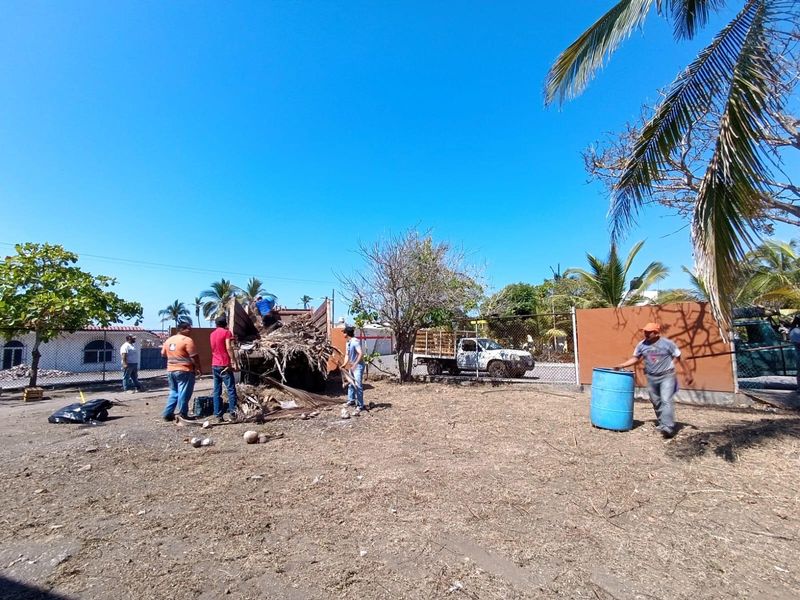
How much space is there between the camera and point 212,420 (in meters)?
7.17

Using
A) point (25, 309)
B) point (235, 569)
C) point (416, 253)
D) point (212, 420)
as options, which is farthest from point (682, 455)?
point (25, 309)

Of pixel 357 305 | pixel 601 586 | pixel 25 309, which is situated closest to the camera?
pixel 601 586

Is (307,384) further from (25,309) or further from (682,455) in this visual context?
(25,309)

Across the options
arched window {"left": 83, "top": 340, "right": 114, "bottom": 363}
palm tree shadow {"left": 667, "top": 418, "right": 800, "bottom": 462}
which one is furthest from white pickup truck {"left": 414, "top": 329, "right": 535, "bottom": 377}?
arched window {"left": 83, "top": 340, "right": 114, "bottom": 363}

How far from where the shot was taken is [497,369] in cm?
1460

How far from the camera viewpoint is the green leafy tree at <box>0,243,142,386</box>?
454 inches

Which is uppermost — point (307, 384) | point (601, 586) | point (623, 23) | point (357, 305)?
point (623, 23)

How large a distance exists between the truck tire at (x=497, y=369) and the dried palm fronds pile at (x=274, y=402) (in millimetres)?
7201

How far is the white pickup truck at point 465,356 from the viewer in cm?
1455

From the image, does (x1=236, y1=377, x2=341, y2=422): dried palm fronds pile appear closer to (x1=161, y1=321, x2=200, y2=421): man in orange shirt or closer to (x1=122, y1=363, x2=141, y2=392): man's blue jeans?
(x1=161, y1=321, x2=200, y2=421): man in orange shirt

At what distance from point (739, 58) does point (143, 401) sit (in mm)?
12561

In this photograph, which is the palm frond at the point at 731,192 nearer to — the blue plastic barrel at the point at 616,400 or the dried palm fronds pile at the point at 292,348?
the blue plastic barrel at the point at 616,400

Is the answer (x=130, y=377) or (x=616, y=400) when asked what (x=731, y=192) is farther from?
(x=130, y=377)

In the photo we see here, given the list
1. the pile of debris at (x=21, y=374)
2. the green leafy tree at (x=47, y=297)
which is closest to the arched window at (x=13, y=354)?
the pile of debris at (x=21, y=374)
